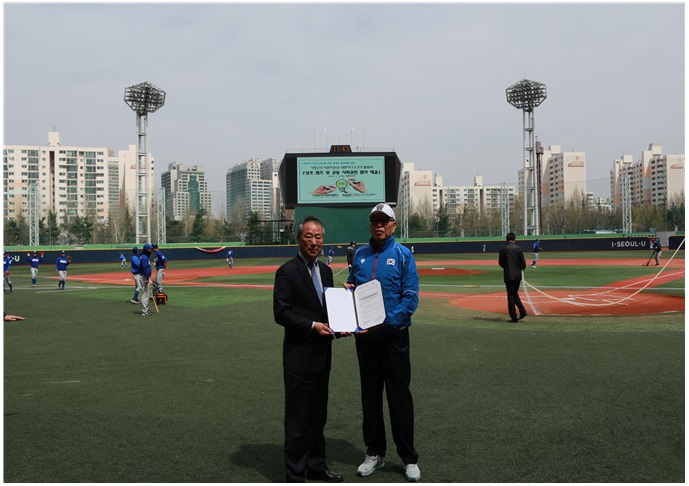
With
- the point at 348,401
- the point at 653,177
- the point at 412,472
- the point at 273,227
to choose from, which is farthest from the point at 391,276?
the point at 653,177

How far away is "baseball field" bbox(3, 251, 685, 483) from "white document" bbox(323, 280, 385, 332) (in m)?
1.26

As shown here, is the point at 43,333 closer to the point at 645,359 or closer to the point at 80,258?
the point at 645,359

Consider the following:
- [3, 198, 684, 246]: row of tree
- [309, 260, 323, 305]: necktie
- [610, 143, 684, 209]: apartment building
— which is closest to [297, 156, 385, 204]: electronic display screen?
[3, 198, 684, 246]: row of tree

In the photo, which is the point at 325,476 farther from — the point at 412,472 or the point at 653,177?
the point at 653,177

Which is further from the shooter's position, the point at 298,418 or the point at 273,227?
the point at 273,227

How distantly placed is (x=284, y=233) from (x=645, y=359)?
58.4 m

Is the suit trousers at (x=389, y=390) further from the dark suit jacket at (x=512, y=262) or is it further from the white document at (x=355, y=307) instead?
the dark suit jacket at (x=512, y=262)

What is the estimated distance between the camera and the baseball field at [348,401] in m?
4.60

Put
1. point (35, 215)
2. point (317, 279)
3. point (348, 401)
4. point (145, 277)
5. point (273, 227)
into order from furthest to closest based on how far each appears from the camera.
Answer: point (273, 227)
point (35, 215)
point (145, 277)
point (348, 401)
point (317, 279)

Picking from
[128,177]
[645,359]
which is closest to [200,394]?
[645,359]

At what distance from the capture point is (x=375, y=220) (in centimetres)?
468

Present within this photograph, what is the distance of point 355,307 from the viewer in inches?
174

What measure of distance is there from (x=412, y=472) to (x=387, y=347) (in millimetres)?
969

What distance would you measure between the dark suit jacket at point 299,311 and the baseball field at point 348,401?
978 mm
